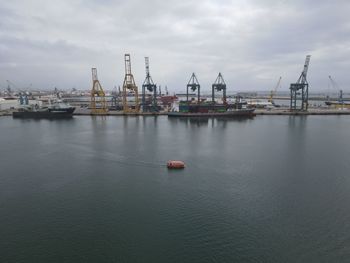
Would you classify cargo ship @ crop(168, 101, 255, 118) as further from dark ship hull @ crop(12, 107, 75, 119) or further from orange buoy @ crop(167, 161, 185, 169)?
orange buoy @ crop(167, 161, 185, 169)

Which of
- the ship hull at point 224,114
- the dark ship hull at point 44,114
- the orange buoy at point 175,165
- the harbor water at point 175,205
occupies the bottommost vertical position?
the harbor water at point 175,205

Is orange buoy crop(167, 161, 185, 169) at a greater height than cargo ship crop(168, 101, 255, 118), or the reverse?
cargo ship crop(168, 101, 255, 118)

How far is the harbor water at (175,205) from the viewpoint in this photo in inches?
303

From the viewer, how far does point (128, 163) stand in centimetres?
1595

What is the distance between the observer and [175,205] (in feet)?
33.9

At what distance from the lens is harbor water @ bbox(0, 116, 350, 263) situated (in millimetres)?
7684

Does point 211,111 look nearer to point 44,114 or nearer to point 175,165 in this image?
point 44,114

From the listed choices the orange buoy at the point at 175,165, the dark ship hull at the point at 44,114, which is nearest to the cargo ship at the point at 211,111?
the dark ship hull at the point at 44,114

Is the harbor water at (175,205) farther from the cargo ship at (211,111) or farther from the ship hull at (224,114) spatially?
the cargo ship at (211,111)

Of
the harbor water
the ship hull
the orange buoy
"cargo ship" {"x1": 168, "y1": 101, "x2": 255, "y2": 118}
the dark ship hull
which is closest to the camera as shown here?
the harbor water

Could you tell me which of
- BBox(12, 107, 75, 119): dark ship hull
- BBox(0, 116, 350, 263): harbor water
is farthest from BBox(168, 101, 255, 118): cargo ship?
BBox(0, 116, 350, 263): harbor water

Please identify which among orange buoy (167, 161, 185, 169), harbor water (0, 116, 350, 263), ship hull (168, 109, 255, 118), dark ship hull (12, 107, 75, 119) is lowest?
harbor water (0, 116, 350, 263)

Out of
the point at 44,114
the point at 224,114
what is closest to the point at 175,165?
the point at 224,114

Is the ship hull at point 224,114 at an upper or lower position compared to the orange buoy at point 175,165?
upper
